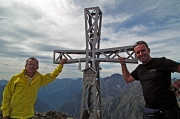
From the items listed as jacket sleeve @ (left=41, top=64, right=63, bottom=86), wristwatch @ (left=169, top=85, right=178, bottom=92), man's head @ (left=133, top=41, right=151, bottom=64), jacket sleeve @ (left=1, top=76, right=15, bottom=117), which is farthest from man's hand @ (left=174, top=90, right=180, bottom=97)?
jacket sleeve @ (left=1, top=76, right=15, bottom=117)

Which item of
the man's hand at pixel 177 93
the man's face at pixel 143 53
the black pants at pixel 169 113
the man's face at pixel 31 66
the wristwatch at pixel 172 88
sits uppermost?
the man's face at pixel 143 53

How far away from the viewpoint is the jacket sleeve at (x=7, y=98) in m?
4.77

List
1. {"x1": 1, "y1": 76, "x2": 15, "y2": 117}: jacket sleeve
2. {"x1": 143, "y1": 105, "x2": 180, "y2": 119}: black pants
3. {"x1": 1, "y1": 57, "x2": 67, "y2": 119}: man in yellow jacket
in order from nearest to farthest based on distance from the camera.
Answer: {"x1": 143, "y1": 105, "x2": 180, "y2": 119}: black pants → {"x1": 1, "y1": 76, "x2": 15, "y2": 117}: jacket sleeve → {"x1": 1, "y1": 57, "x2": 67, "y2": 119}: man in yellow jacket

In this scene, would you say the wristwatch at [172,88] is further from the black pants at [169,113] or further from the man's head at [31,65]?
the man's head at [31,65]

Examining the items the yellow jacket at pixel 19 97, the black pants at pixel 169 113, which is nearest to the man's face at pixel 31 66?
the yellow jacket at pixel 19 97

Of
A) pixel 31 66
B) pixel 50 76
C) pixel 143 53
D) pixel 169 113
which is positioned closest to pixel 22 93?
pixel 31 66

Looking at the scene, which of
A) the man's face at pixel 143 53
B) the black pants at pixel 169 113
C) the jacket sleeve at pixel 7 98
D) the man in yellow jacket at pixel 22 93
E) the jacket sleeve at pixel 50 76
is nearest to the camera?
the black pants at pixel 169 113

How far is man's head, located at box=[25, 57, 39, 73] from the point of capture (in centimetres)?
521

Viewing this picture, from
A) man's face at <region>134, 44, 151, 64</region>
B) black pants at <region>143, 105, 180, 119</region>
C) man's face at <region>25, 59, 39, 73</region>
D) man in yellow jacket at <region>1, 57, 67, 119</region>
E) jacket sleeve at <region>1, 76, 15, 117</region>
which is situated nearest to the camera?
black pants at <region>143, 105, 180, 119</region>

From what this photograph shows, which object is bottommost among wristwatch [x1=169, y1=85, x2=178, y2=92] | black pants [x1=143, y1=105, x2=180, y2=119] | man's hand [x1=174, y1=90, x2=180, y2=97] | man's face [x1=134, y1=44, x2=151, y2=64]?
black pants [x1=143, y1=105, x2=180, y2=119]

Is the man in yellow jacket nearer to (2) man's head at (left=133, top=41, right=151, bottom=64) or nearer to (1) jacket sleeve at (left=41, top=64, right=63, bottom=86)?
(1) jacket sleeve at (left=41, top=64, right=63, bottom=86)

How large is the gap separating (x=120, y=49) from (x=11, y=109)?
609 centimetres

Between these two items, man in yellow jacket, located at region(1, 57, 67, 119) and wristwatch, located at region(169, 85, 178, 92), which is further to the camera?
man in yellow jacket, located at region(1, 57, 67, 119)

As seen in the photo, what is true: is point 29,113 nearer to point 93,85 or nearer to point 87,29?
point 93,85
